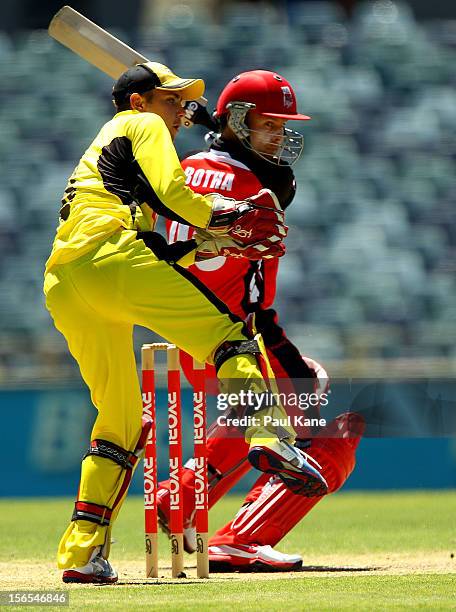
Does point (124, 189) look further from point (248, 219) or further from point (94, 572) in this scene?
point (94, 572)

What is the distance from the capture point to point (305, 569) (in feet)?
14.3

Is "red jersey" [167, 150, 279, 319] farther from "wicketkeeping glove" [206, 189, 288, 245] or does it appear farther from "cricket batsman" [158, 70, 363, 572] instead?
"wicketkeeping glove" [206, 189, 288, 245]

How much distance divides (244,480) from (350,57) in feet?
10.9

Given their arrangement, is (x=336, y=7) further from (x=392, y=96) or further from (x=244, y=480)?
(x=244, y=480)

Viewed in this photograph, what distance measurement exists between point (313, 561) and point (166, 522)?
0.63 m

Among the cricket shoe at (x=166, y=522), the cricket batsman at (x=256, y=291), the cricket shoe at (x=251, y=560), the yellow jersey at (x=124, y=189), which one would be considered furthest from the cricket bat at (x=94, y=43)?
the cricket shoe at (x=251, y=560)

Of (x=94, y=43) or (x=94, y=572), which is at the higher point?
(x=94, y=43)

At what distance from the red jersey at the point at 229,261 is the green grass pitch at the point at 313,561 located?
3.13ft

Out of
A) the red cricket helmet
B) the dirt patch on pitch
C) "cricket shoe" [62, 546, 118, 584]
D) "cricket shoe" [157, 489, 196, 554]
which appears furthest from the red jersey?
"cricket shoe" [62, 546, 118, 584]

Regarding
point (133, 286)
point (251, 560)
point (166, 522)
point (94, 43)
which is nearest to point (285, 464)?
point (133, 286)

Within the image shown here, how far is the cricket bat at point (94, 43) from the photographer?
4.88 meters

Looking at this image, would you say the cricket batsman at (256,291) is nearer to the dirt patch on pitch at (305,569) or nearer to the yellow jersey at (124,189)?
the dirt patch on pitch at (305,569)

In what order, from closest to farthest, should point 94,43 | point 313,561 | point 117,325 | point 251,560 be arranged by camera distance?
1. point 117,325
2. point 251,560
3. point 313,561
4. point 94,43

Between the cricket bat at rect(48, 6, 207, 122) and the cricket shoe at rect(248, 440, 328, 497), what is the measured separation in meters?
1.90
